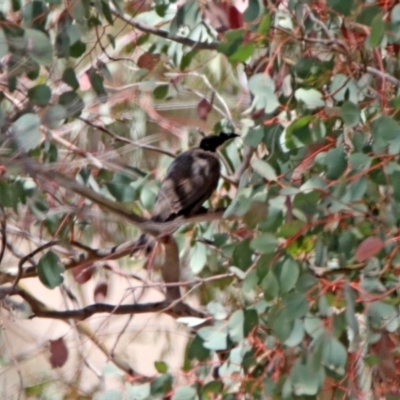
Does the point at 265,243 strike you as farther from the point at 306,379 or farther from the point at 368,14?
the point at 368,14

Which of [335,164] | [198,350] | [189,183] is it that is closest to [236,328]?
[198,350]

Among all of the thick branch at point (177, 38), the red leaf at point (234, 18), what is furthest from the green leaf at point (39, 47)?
the thick branch at point (177, 38)

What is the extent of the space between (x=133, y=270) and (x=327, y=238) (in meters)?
1.88

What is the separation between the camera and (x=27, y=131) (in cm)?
205

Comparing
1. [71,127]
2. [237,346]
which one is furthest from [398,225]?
[71,127]

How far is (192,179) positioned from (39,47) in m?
1.85

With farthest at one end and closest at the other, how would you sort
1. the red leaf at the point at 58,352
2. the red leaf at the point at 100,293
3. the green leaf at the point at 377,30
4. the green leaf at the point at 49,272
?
the red leaf at the point at 100,293 → the red leaf at the point at 58,352 → the green leaf at the point at 49,272 → the green leaf at the point at 377,30

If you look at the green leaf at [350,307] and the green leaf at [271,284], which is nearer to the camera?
the green leaf at [350,307]

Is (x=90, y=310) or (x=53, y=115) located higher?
(x=53, y=115)

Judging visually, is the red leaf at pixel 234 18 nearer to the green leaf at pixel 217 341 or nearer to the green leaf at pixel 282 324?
the green leaf at pixel 217 341

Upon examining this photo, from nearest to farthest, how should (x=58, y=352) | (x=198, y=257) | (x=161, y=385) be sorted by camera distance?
1. (x=161, y=385)
2. (x=58, y=352)
3. (x=198, y=257)

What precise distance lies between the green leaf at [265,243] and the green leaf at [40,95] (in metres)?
0.62

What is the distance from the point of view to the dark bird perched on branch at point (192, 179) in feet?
12.2

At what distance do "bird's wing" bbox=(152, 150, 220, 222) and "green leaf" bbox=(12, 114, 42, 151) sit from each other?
140 centimetres
